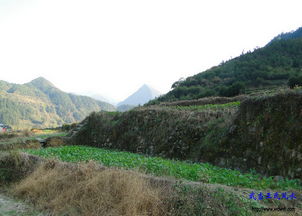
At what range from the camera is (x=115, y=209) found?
4371 millimetres

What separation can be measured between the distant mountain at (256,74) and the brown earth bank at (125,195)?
1293 inches

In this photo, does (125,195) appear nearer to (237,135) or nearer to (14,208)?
(14,208)

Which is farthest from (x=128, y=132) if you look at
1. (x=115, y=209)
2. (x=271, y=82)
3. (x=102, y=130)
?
(x=271, y=82)

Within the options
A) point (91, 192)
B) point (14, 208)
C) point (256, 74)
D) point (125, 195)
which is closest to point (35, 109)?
point (256, 74)

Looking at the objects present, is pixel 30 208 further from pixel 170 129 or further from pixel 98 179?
pixel 170 129

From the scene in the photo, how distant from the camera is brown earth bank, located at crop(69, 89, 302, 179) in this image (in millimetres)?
6855

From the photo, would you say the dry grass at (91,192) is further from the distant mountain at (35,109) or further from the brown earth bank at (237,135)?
the distant mountain at (35,109)

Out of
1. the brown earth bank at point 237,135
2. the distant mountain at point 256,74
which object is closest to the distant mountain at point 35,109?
the distant mountain at point 256,74

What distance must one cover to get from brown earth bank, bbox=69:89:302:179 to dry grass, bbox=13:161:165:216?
13.4 ft

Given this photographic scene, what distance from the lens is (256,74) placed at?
46719 mm

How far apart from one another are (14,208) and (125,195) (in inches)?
124

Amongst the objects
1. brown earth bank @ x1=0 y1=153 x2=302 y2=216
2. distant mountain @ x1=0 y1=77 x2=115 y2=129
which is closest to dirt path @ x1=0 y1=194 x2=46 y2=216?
brown earth bank @ x1=0 y1=153 x2=302 y2=216

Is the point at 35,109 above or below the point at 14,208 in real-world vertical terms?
above

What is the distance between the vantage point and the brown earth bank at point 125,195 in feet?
13.2
